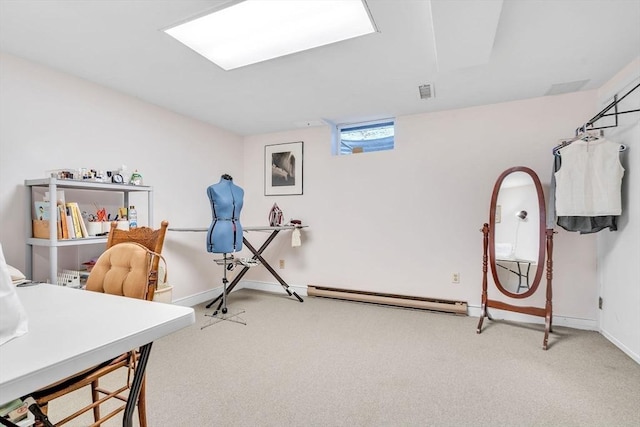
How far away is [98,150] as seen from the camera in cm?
270

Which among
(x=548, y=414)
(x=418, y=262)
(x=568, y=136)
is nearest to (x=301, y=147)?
(x=418, y=262)

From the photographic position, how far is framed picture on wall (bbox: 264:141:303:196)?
4.14 meters

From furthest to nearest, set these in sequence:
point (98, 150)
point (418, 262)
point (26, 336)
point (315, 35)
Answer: point (418, 262)
point (98, 150)
point (315, 35)
point (26, 336)

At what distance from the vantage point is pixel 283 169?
13.9 feet

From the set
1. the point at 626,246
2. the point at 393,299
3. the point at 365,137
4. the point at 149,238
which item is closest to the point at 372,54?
the point at 365,137

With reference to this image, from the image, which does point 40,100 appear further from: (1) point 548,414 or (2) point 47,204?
(1) point 548,414

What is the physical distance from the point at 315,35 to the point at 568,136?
104 inches

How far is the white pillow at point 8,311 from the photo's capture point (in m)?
0.70

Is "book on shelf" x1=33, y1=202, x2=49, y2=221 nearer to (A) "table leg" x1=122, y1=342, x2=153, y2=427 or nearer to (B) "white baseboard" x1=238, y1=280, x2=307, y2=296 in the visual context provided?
(A) "table leg" x1=122, y1=342, x2=153, y2=427

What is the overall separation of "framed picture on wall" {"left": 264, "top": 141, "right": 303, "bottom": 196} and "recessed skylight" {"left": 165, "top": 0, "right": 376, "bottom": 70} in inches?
78.8

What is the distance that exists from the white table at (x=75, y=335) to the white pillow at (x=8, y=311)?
2 cm

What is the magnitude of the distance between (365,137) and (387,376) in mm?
2805

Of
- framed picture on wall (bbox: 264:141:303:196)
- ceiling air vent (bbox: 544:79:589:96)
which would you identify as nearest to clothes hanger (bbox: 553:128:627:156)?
ceiling air vent (bbox: 544:79:589:96)

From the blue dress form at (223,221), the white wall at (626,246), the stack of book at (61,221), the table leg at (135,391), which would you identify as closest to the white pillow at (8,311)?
the table leg at (135,391)
